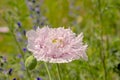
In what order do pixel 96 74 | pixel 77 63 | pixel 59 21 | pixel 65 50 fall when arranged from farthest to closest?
pixel 59 21 → pixel 96 74 → pixel 77 63 → pixel 65 50

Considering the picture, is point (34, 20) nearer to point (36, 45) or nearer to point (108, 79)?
point (108, 79)

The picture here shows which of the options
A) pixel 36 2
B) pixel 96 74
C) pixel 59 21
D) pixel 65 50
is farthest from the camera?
pixel 59 21

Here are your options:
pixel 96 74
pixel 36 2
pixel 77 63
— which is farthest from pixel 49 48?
pixel 36 2

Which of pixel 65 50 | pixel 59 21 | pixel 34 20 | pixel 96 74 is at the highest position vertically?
pixel 59 21

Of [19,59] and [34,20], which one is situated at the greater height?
[34,20]

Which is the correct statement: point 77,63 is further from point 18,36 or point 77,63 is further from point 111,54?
point 18,36

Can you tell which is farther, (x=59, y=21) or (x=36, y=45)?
(x=59, y=21)

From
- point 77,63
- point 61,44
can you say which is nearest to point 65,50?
point 61,44
